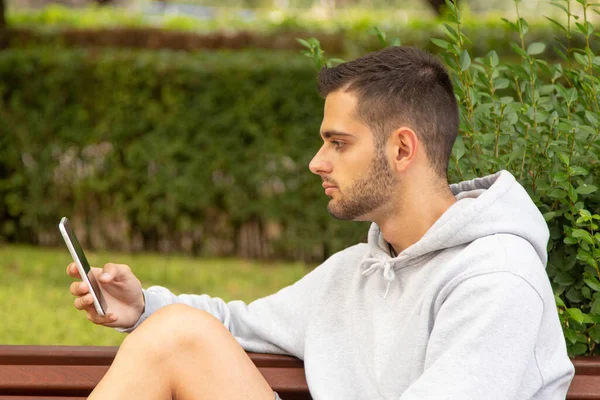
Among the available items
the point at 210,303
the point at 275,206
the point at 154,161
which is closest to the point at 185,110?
the point at 154,161

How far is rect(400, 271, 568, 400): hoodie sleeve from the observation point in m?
1.92

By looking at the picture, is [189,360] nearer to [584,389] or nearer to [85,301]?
[85,301]

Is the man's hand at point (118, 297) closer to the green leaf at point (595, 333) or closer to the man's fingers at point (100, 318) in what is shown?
the man's fingers at point (100, 318)

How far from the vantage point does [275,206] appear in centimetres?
719

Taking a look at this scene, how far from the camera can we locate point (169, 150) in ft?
23.8

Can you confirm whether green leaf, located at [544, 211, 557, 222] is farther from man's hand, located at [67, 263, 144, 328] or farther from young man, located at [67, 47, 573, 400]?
man's hand, located at [67, 263, 144, 328]

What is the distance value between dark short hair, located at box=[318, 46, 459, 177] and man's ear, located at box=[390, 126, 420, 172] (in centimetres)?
2

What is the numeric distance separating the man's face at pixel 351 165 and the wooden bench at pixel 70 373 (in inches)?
19.6

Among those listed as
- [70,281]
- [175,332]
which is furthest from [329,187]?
[70,281]

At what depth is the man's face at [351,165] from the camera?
229cm

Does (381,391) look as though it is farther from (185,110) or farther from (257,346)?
(185,110)

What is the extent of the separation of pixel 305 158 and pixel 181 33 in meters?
2.49

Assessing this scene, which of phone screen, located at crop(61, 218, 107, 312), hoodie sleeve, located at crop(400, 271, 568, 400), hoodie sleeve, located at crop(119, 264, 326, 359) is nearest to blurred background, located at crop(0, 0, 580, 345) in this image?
hoodie sleeve, located at crop(119, 264, 326, 359)

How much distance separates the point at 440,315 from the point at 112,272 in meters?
0.97
